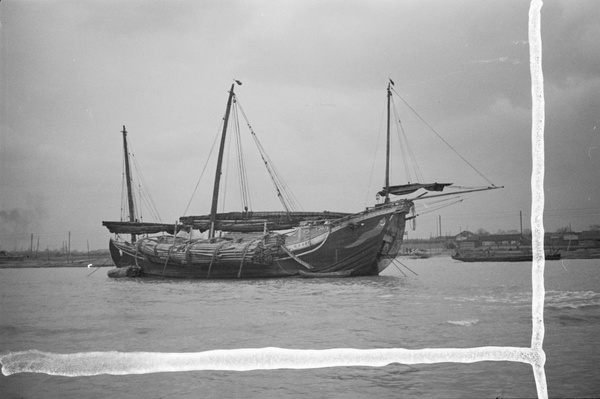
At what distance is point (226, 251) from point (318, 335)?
26.1 feet

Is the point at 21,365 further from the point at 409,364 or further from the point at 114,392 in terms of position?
the point at 409,364

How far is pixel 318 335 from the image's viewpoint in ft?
12.9

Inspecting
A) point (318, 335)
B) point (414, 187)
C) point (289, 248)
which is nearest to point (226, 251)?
point (289, 248)

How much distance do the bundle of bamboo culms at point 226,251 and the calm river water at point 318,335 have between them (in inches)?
197

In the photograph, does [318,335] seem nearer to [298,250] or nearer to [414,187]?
[414,187]

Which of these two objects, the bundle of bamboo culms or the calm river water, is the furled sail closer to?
the calm river water

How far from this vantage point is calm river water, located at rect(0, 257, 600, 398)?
9.39 feet

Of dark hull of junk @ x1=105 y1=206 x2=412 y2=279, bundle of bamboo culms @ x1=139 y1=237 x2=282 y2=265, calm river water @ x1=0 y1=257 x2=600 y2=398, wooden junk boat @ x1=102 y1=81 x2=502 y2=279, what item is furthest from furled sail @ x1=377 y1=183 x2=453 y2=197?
bundle of bamboo culms @ x1=139 y1=237 x2=282 y2=265

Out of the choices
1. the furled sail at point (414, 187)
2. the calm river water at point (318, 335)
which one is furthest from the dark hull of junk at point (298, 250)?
the calm river water at point (318, 335)

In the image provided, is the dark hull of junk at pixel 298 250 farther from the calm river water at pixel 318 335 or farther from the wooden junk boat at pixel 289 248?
the calm river water at pixel 318 335

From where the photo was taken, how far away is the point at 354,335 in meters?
3.91

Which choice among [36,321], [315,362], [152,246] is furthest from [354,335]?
[152,246]

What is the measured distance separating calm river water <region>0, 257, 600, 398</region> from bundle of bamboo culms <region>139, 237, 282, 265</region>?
500 cm

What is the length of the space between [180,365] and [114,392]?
0.49 metres
